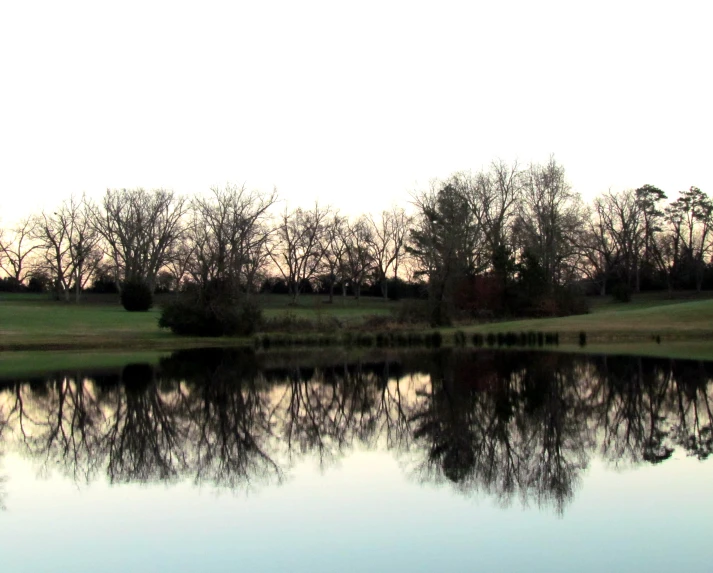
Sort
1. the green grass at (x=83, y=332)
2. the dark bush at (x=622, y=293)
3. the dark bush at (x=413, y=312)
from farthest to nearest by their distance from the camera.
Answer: the dark bush at (x=622, y=293) < the dark bush at (x=413, y=312) < the green grass at (x=83, y=332)

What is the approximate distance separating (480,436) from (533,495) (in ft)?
11.8

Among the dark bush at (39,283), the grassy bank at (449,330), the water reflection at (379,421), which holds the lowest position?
the water reflection at (379,421)

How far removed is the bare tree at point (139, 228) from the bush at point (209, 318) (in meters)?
35.7

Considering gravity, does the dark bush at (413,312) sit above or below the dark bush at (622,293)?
below

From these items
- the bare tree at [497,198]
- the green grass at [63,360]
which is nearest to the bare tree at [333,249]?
the bare tree at [497,198]

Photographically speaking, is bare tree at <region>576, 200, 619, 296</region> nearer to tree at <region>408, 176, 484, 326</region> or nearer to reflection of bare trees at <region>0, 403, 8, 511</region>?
tree at <region>408, 176, 484, 326</region>

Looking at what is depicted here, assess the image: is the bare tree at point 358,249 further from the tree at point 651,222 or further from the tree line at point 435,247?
the tree at point 651,222

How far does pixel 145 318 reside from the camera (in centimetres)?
5438

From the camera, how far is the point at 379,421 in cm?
1642

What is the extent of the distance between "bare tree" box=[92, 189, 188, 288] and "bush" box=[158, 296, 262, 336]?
117 feet

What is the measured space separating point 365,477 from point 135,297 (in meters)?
53.8

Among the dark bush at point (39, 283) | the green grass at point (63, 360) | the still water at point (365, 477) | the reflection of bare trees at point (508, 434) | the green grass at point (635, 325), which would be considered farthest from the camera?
the dark bush at point (39, 283)

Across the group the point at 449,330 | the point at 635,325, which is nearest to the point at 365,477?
the point at 449,330

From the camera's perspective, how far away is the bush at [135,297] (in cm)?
6222
